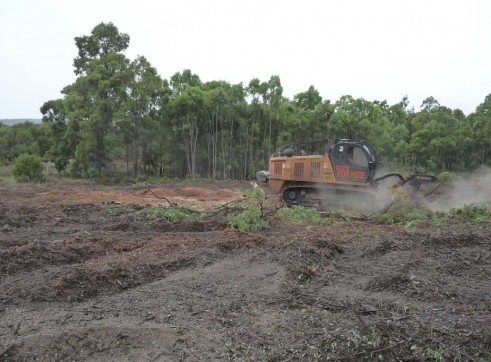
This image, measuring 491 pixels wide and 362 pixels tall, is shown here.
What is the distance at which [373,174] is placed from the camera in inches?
543

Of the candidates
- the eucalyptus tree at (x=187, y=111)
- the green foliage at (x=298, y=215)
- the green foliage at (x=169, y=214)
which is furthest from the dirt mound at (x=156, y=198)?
the eucalyptus tree at (x=187, y=111)

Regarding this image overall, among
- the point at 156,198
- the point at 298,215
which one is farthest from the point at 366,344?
the point at 156,198

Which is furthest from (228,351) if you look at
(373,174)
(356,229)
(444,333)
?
(373,174)

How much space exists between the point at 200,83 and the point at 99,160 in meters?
9.78

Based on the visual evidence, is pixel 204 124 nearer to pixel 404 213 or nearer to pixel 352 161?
pixel 352 161

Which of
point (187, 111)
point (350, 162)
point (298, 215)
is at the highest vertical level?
point (187, 111)

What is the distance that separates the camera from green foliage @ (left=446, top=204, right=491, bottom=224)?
37.3 feet

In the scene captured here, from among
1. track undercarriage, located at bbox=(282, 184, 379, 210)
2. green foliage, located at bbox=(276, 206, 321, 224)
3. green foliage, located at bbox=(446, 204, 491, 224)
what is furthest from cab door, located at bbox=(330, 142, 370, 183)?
green foliage, located at bbox=(446, 204, 491, 224)

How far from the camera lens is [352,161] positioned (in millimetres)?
14156

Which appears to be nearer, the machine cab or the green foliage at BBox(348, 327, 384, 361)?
the green foliage at BBox(348, 327, 384, 361)

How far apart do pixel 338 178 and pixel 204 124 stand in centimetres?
2158

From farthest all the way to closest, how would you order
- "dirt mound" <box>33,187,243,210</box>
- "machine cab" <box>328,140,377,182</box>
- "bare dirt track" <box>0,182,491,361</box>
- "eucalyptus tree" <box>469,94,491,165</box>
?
"eucalyptus tree" <box>469,94,491,165</box> < "dirt mound" <box>33,187,243,210</box> < "machine cab" <box>328,140,377,182</box> < "bare dirt track" <box>0,182,491,361</box>

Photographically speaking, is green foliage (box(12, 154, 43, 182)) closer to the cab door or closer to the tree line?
the tree line

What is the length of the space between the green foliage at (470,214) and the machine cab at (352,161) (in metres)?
2.70
